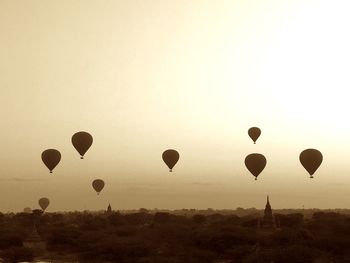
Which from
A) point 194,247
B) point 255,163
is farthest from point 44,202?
point 194,247

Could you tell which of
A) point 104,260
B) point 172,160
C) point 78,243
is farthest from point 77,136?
point 104,260

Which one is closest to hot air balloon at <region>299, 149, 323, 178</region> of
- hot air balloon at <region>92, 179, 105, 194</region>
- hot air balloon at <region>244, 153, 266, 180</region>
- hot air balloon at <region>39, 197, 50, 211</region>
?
hot air balloon at <region>244, 153, 266, 180</region>

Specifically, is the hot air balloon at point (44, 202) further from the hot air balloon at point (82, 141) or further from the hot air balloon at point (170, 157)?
the hot air balloon at point (82, 141)

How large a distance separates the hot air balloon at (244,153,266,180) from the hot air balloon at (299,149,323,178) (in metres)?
5.86

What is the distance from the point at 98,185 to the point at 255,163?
5321 cm

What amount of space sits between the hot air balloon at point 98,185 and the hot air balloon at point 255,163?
5128cm

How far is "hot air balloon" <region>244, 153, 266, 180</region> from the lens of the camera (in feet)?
232

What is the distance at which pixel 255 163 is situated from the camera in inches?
2798

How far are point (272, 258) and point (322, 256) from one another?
421 centimetres

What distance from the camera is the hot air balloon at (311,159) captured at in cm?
6500

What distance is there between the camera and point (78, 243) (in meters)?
43.6

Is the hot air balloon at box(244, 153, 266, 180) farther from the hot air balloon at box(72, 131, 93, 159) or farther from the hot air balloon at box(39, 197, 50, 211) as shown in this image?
the hot air balloon at box(39, 197, 50, 211)

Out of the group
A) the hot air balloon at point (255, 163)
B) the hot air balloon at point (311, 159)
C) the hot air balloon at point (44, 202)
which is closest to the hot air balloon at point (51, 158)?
the hot air balloon at point (255, 163)

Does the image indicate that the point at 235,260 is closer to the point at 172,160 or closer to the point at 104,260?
the point at 104,260
